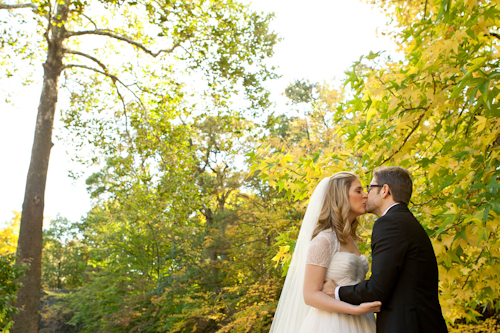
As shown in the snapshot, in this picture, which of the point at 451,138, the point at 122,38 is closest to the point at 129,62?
the point at 122,38

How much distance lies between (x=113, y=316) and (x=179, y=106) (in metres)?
6.46

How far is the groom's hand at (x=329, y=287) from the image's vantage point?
2.27 metres

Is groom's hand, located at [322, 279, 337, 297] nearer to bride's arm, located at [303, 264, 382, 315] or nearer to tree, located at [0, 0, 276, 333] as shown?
bride's arm, located at [303, 264, 382, 315]

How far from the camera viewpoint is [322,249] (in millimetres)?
2365

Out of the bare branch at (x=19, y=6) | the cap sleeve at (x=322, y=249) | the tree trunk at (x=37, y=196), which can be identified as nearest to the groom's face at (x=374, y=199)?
the cap sleeve at (x=322, y=249)

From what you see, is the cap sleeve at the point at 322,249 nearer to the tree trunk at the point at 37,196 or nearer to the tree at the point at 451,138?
the tree at the point at 451,138

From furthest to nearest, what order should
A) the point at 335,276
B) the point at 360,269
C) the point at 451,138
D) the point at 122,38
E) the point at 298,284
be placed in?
the point at 122,38 < the point at 451,138 < the point at 298,284 < the point at 360,269 < the point at 335,276

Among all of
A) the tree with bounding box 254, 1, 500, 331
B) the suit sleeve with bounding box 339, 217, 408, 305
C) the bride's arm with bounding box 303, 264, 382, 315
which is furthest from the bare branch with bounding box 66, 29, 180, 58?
the suit sleeve with bounding box 339, 217, 408, 305

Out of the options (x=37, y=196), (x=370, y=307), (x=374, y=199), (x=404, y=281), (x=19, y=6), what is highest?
(x=19, y=6)

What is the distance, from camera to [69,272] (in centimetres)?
2489

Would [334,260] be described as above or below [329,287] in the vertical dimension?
above

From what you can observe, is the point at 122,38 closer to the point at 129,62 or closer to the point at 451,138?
the point at 129,62

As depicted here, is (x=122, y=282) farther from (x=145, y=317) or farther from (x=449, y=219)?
(x=449, y=219)

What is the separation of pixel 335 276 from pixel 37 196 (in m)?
7.98
